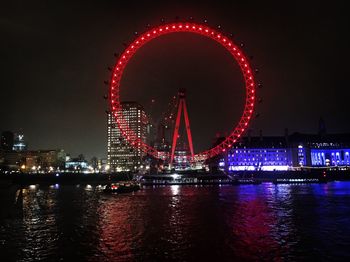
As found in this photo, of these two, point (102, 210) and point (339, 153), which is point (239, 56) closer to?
point (102, 210)

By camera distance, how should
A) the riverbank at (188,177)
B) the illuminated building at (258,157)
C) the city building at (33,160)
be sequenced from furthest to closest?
the city building at (33,160), the illuminated building at (258,157), the riverbank at (188,177)

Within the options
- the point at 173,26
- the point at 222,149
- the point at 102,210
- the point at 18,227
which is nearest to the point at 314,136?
the point at 222,149

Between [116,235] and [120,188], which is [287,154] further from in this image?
[116,235]

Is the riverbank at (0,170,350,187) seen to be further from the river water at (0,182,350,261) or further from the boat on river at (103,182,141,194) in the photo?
the river water at (0,182,350,261)

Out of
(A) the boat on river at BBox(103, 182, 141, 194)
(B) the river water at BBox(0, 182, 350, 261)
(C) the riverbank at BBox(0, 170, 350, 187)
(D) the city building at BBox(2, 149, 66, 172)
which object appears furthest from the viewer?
(D) the city building at BBox(2, 149, 66, 172)

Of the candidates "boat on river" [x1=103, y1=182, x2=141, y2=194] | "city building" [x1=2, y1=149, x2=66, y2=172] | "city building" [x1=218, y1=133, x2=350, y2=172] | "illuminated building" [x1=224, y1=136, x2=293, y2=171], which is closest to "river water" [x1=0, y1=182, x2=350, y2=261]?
"boat on river" [x1=103, y1=182, x2=141, y2=194]

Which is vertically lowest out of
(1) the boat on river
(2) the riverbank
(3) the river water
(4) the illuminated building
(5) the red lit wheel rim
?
(3) the river water

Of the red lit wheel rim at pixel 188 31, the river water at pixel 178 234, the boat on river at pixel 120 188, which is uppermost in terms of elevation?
the red lit wheel rim at pixel 188 31

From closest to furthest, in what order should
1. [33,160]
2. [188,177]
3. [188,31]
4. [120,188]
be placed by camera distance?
[188,31]
[120,188]
[188,177]
[33,160]

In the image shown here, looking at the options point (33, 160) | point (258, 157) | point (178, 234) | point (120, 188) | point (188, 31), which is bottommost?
point (178, 234)

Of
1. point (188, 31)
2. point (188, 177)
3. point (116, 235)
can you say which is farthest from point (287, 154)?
point (116, 235)

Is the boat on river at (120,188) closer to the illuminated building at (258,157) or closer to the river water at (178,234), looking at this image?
the river water at (178,234)

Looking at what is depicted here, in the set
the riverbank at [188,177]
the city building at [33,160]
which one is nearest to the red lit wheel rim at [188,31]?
the riverbank at [188,177]

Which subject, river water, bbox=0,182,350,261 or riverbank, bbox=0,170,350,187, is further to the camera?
riverbank, bbox=0,170,350,187
